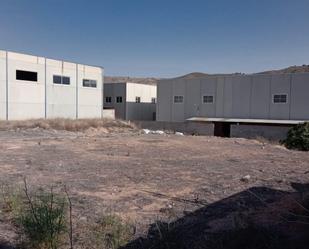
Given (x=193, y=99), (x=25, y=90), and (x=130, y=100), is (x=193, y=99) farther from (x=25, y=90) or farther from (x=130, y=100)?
(x=25, y=90)

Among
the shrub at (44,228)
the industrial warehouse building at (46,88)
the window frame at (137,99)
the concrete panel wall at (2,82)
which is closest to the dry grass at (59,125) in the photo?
the concrete panel wall at (2,82)

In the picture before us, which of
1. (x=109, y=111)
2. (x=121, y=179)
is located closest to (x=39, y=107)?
(x=109, y=111)

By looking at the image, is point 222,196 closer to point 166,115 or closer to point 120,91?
point 166,115

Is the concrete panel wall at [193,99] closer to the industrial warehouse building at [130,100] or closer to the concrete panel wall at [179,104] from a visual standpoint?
the concrete panel wall at [179,104]

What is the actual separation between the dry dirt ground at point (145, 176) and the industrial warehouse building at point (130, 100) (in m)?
37.3

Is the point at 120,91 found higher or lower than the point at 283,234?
higher

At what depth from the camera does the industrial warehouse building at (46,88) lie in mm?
34000

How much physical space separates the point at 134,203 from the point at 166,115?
39.4m

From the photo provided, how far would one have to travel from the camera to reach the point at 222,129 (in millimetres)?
40031

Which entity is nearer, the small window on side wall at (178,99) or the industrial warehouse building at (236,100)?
the industrial warehouse building at (236,100)

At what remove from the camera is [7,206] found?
660cm

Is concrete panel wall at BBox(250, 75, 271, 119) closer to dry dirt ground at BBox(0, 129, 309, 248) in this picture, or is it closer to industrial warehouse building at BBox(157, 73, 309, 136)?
industrial warehouse building at BBox(157, 73, 309, 136)

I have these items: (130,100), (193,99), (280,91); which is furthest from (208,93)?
(130,100)

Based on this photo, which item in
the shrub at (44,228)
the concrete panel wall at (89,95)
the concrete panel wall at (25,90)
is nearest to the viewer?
the shrub at (44,228)
